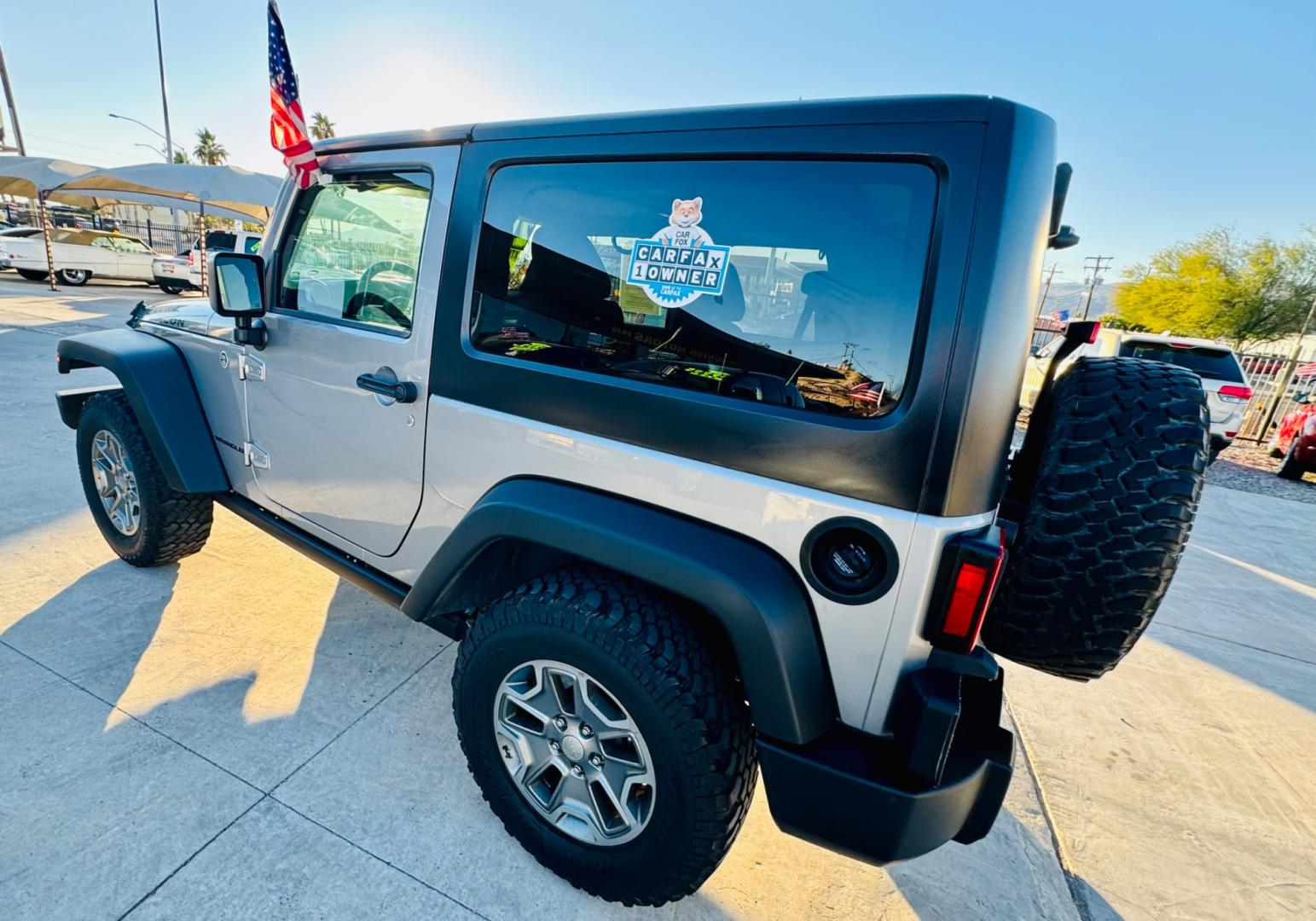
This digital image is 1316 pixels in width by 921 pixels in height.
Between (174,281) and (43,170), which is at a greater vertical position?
(43,170)

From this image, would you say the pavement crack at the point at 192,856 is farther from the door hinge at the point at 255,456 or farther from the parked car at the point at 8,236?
the parked car at the point at 8,236

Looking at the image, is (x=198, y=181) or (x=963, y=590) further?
(x=198, y=181)

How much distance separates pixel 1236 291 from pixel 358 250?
30578mm

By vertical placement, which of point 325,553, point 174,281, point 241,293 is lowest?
point 174,281

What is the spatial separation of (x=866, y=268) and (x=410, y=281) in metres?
1.42

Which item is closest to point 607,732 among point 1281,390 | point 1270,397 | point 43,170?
point 1281,390

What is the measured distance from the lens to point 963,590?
4.18 feet

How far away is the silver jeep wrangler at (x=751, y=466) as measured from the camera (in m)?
1.26

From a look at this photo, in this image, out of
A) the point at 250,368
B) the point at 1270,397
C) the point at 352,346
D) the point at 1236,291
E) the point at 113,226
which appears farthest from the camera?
the point at 113,226

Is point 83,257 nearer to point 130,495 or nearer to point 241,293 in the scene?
point 130,495

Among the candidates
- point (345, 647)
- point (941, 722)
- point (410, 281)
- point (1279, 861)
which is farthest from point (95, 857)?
point (1279, 861)

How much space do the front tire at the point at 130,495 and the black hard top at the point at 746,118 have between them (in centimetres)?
199

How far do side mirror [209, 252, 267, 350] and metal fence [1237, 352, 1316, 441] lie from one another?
14.3 meters

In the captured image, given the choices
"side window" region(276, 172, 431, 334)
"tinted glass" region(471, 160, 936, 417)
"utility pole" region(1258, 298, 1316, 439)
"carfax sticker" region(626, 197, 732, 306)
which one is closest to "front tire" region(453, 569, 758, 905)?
"tinted glass" region(471, 160, 936, 417)
